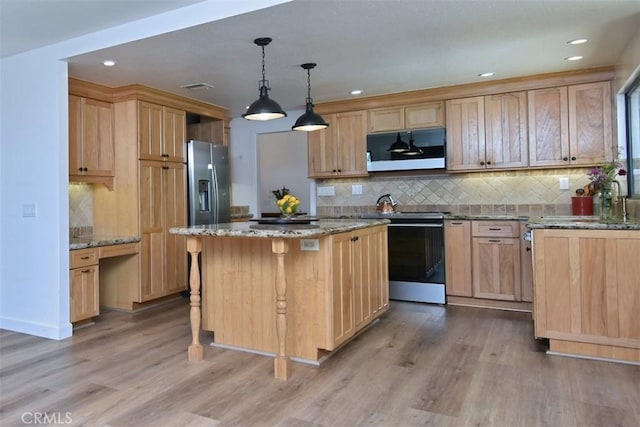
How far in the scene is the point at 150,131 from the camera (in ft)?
14.6

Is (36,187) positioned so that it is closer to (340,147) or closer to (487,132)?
(340,147)

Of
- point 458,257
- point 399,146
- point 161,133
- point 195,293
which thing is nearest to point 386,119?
point 399,146

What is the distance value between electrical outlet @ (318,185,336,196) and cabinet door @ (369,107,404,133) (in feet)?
3.05

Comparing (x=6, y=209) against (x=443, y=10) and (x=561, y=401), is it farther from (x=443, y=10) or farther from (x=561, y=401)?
(x=561, y=401)

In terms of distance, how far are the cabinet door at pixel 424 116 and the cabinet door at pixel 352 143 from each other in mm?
516

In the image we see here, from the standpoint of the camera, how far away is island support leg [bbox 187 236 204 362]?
2.82 meters

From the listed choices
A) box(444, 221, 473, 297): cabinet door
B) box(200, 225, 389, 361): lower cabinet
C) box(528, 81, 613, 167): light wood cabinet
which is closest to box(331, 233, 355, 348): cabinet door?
box(200, 225, 389, 361): lower cabinet

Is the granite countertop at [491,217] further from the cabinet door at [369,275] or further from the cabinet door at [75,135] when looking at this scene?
the cabinet door at [75,135]

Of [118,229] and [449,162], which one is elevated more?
[449,162]

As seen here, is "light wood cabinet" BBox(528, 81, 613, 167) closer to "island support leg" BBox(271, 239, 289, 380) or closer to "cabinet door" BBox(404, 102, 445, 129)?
"cabinet door" BBox(404, 102, 445, 129)

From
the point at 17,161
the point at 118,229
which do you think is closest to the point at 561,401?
the point at 118,229

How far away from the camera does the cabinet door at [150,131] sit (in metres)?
4.35

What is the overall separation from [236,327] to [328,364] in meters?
0.74

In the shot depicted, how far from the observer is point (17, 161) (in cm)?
372
